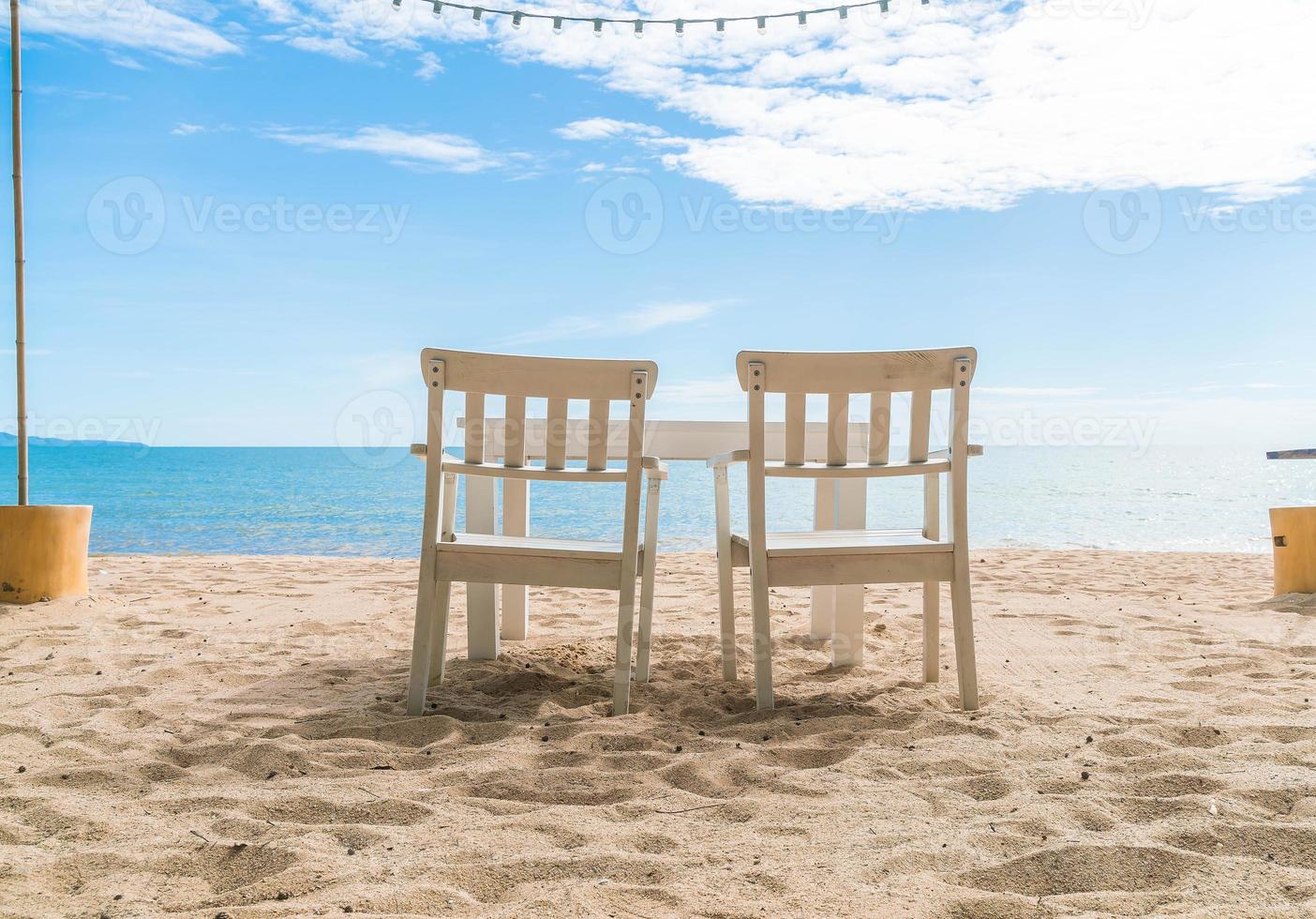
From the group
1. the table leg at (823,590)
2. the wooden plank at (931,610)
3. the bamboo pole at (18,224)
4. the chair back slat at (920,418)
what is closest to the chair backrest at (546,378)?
the chair back slat at (920,418)

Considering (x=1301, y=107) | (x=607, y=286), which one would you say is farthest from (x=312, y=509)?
(x=1301, y=107)

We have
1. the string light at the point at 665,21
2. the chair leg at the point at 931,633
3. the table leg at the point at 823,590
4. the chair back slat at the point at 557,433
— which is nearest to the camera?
the chair back slat at the point at 557,433

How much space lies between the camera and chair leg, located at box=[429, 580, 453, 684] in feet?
9.08

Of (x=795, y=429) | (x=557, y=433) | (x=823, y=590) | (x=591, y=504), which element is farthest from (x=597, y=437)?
(x=591, y=504)

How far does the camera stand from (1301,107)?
1609cm

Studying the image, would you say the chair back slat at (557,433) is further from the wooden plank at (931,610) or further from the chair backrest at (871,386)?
the wooden plank at (931,610)

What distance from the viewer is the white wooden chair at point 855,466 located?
2457mm

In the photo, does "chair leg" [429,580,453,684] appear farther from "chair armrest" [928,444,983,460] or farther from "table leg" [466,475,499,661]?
"chair armrest" [928,444,983,460]

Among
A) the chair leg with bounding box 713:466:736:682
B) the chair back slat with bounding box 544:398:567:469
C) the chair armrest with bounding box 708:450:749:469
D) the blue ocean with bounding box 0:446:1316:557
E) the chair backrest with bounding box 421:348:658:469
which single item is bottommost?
the blue ocean with bounding box 0:446:1316:557

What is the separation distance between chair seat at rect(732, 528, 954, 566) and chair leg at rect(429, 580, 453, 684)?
0.94 metres

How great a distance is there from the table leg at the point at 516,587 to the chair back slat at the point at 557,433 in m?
0.72

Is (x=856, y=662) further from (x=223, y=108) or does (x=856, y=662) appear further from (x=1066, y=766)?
(x=223, y=108)

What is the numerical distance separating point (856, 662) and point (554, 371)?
1695mm

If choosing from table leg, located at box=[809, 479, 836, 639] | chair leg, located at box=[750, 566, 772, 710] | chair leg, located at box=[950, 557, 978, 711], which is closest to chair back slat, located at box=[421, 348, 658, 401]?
chair leg, located at box=[750, 566, 772, 710]
